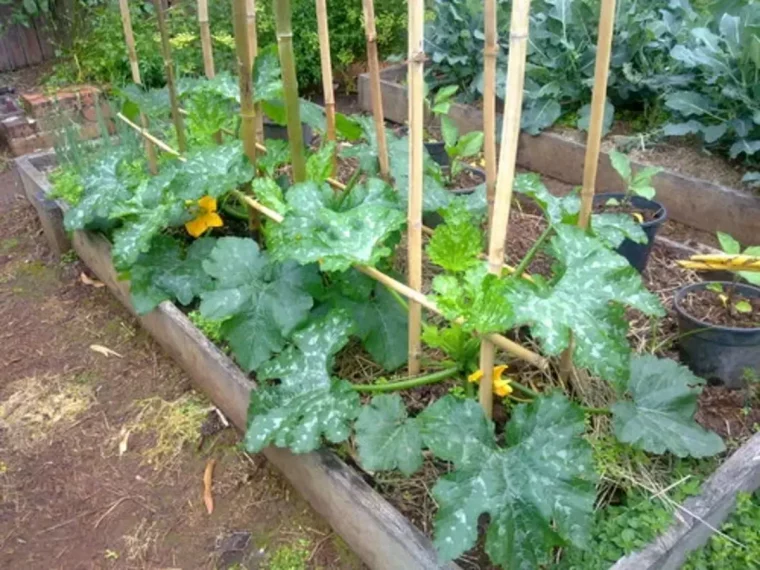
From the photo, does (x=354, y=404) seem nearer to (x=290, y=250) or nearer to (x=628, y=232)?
(x=290, y=250)

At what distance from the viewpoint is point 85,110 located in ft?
16.0

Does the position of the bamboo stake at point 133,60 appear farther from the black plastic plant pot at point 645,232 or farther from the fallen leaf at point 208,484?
the black plastic plant pot at point 645,232

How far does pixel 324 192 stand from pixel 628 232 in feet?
3.07

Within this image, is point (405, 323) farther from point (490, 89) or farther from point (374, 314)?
point (490, 89)

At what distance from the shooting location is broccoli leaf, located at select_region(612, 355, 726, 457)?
190 cm

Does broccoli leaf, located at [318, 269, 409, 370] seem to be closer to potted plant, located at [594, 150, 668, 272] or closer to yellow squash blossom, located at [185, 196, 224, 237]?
yellow squash blossom, located at [185, 196, 224, 237]

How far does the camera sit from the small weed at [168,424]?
8.53ft

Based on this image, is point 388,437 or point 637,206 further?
point 637,206

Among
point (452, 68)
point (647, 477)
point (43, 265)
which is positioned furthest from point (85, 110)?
point (647, 477)

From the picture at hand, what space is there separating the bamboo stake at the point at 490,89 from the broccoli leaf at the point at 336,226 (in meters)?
0.30

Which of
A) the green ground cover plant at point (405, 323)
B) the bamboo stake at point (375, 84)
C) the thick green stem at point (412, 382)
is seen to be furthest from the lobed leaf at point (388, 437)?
the bamboo stake at point (375, 84)

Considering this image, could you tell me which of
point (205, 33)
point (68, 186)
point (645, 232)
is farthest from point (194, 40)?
point (645, 232)

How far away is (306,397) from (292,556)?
0.50 metres

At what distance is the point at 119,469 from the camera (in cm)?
256
